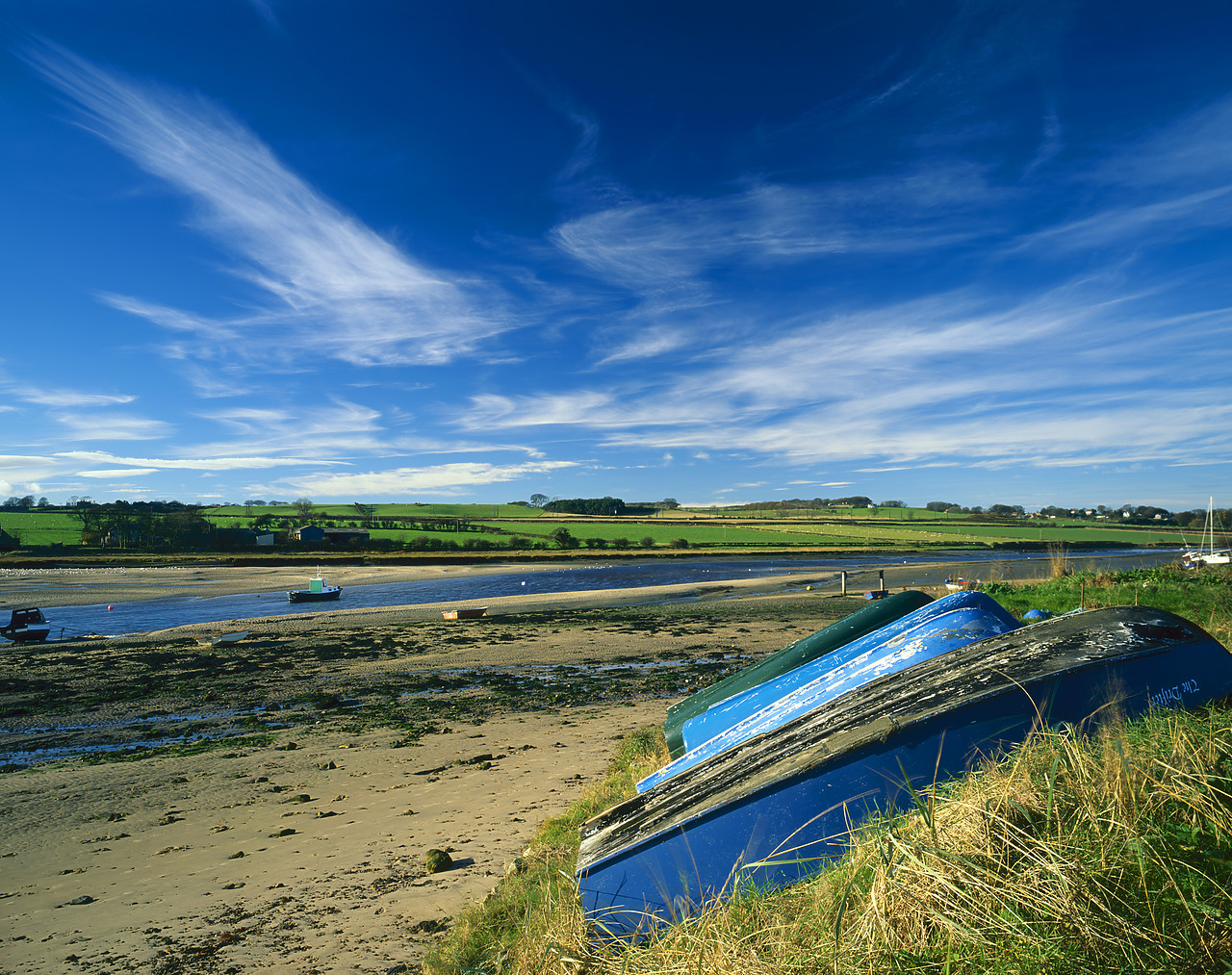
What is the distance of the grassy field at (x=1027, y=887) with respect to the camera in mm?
2010

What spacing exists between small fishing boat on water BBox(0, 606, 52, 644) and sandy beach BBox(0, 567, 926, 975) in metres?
2.45

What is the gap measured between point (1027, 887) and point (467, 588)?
48.7 meters

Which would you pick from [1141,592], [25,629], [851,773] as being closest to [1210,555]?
[1141,592]

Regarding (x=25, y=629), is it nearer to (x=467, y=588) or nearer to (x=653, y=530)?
(x=467, y=588)

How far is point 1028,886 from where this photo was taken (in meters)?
2.18

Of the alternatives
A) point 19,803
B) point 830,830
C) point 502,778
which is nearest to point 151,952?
point 502,778

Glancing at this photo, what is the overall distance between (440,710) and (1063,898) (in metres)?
14.0

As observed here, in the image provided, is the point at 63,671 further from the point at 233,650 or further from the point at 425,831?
the point at 425,831

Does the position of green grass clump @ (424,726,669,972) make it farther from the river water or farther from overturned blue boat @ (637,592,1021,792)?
the river water

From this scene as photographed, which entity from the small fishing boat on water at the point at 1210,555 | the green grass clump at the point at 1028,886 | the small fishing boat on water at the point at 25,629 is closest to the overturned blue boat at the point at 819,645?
the green grass clump at the point at 1028,886

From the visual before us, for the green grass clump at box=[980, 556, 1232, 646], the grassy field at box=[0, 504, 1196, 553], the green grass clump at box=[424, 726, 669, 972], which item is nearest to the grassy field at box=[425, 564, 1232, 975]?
the green grass clump at box=[424, 726, 669, 972]

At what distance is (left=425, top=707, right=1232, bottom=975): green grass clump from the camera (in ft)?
6.59

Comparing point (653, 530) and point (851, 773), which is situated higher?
point (653, 530)

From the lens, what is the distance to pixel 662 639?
24.4 meters
